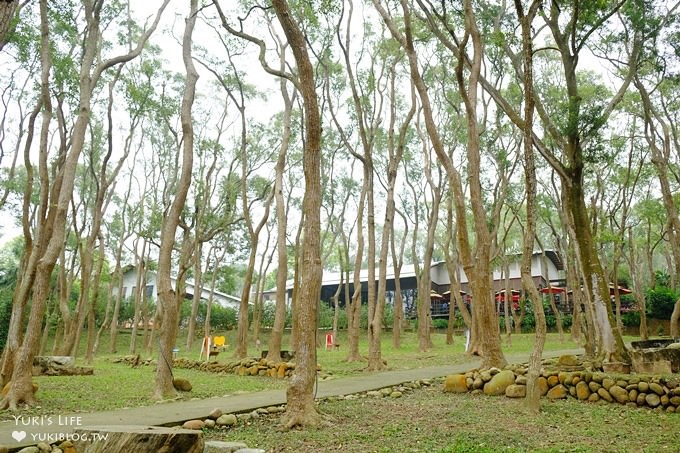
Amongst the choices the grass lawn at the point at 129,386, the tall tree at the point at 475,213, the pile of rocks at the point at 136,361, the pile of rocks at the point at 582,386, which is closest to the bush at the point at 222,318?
the pile of rocks at the point at 136,361

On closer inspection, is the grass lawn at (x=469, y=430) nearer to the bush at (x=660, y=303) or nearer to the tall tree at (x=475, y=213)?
the tall tree at (x=475, y=213)

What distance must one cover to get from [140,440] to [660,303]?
1036 inches

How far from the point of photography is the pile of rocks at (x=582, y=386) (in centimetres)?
713

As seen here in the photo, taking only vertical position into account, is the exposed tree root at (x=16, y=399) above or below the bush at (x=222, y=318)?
below

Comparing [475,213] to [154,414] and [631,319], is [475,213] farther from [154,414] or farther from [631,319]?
[631,319]

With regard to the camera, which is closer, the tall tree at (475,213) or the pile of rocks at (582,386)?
the pile of rocks at (582,386)

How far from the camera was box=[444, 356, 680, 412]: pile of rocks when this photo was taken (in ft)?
23.4

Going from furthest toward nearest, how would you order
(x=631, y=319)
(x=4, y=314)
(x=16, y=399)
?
(x=631, y=319), (x=4, y=314), (x=16, y=399)

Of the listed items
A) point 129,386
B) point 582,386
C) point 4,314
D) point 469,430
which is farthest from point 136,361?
point 582,386

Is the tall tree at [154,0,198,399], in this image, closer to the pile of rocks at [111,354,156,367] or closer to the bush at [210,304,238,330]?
the pile of rocks at [111,354,156,367]

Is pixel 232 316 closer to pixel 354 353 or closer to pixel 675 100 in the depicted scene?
pixel 354 353

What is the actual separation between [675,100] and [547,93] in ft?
12.9

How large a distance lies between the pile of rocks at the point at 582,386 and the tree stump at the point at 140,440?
5.12 meters

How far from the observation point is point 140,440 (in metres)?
3.85
